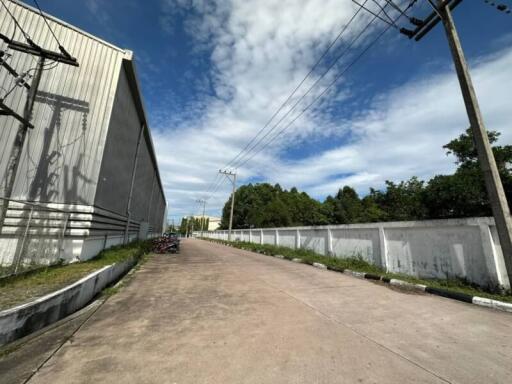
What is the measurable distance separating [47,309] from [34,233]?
3.78 m

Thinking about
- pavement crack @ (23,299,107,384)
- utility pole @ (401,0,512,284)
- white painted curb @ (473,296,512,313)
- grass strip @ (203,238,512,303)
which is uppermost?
utility pole @ (401,0,512,284)

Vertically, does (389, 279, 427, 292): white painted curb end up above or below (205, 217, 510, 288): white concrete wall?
below

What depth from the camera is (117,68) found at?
29.2 feet

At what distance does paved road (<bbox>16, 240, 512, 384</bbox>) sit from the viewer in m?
2.50

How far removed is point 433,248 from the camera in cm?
750

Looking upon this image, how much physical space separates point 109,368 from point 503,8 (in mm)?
10405

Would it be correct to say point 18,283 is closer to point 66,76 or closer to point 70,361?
point 70,361

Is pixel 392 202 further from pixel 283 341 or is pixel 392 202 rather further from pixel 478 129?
pixel 283 341

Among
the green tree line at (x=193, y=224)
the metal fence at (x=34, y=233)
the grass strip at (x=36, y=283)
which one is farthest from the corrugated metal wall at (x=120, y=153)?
the green tree line at (x=193, y=224)

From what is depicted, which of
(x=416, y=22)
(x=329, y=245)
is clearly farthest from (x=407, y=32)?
(x=329, y=245)

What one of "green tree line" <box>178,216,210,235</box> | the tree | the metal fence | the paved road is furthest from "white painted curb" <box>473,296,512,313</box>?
"green tree line" <box>178,216,210,235</box>

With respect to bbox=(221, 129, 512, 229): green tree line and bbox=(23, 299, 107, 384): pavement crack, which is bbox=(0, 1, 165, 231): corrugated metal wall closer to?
bbox=(23, 299, 107, 384): pavement crack

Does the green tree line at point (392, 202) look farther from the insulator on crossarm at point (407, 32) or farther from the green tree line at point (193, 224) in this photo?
the green tree line at point (193, 224)

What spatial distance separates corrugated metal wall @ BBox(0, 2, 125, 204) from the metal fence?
584 millimetres
